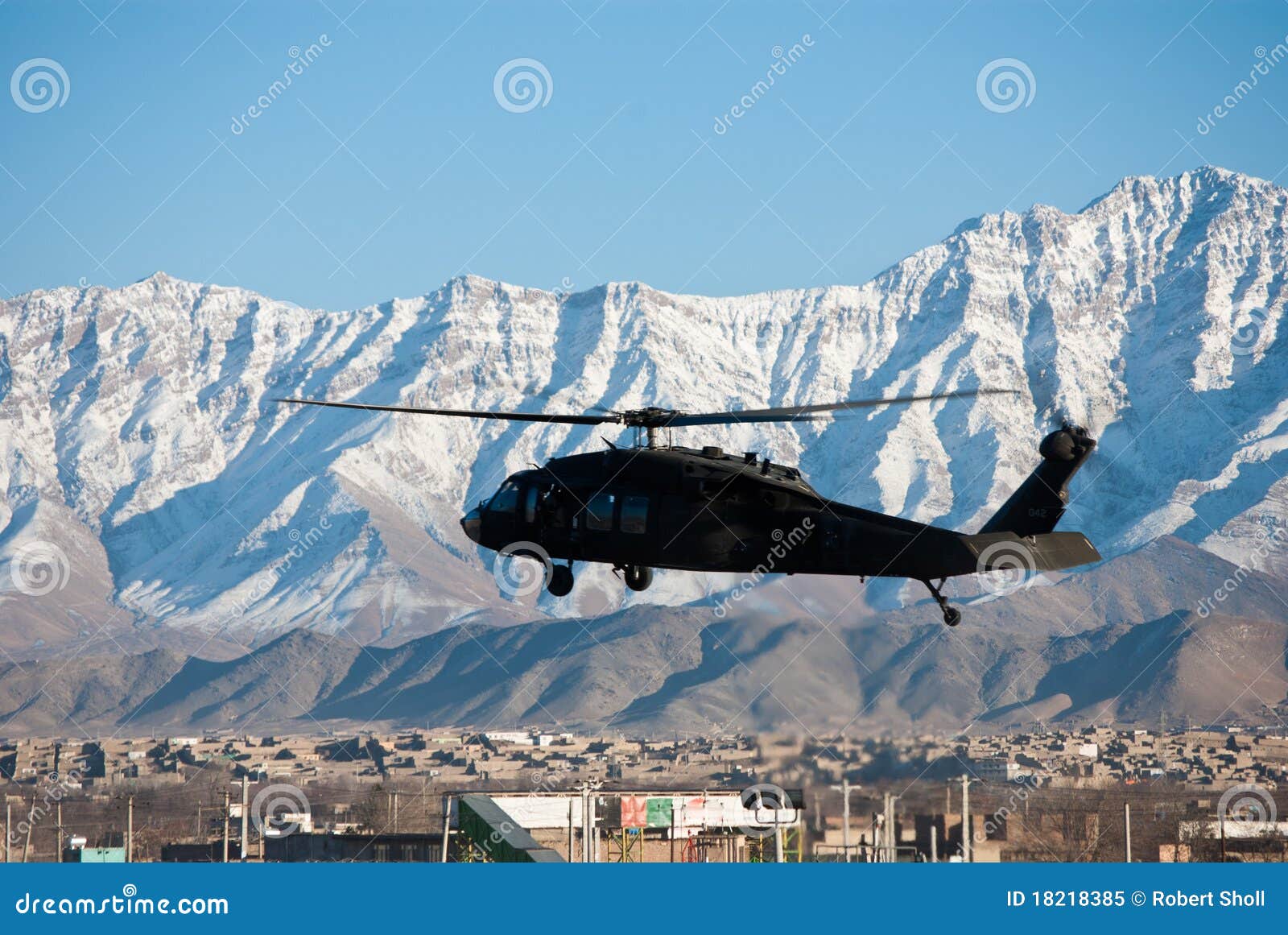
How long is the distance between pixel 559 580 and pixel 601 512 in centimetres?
218

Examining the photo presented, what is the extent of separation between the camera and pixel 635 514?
1829 inches

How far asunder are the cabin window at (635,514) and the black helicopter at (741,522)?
0.03 m

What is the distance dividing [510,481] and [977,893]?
68.6ft

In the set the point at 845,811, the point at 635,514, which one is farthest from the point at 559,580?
the point at 845,811

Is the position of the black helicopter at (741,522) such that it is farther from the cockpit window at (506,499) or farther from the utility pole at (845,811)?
the utility pole at (845,811)

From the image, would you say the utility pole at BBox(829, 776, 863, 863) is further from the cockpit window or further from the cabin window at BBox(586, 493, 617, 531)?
the cabin window at BBox(586, 493, 617, 531)

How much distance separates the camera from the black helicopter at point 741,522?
45.6 m

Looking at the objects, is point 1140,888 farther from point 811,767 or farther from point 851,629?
point 851,629

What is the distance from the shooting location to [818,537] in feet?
150

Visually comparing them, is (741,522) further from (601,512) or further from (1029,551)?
(1029,551)

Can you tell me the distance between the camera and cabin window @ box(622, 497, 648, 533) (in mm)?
46406

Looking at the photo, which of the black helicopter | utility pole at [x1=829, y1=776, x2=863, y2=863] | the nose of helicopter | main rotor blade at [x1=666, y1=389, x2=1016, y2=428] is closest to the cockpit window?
the nose of helicopter

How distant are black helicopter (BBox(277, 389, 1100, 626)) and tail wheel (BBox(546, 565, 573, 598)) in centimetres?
4

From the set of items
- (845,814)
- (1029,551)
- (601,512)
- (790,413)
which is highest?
(790,413)
